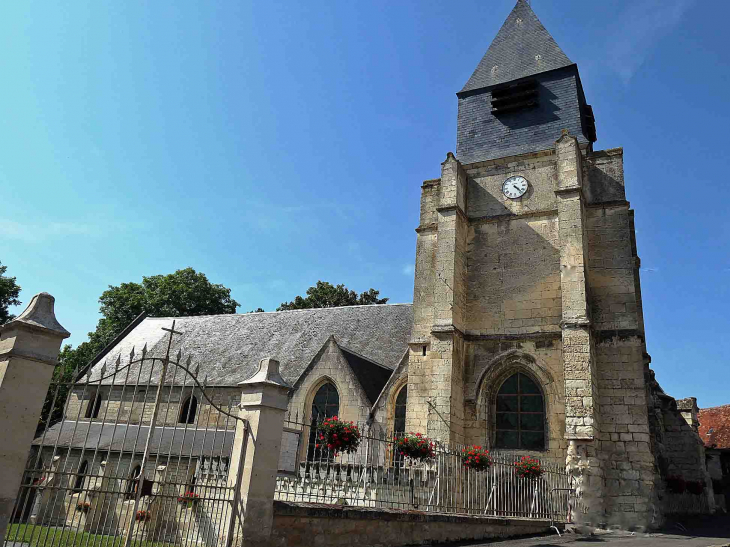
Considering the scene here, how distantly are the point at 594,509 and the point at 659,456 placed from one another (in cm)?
477

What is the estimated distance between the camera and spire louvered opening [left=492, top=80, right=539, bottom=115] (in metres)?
17.8

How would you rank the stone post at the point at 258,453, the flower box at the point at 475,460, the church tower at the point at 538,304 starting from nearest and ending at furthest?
the stone post at the point at 258,453, the flower box at the point at 475,460, the church tower at the point at 538,304

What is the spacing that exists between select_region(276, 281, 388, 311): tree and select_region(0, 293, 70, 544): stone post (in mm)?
28744

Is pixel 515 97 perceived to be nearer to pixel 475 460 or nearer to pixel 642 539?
pixel 475 460

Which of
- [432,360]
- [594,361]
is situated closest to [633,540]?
[594,361]

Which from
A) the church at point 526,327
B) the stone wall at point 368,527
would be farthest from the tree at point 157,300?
the stone wall at point 368,527

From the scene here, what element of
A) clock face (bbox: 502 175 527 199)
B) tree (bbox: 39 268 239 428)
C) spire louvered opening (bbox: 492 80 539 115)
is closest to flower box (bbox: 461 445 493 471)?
clock face (bbox: 502 175 527 199)

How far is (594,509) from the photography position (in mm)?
11461

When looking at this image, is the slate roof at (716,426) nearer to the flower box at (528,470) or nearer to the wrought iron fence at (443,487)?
the wrought iron fence at (443,487)

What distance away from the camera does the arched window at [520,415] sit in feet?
44.6

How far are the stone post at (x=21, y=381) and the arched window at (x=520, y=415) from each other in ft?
37.8

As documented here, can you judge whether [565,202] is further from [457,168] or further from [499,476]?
[499,476]

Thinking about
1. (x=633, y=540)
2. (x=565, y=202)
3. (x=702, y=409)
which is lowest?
(x=633, y=540)

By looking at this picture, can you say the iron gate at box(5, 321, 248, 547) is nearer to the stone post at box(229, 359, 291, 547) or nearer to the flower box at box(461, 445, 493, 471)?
the stone post at box(229, 359, 291, 547)
